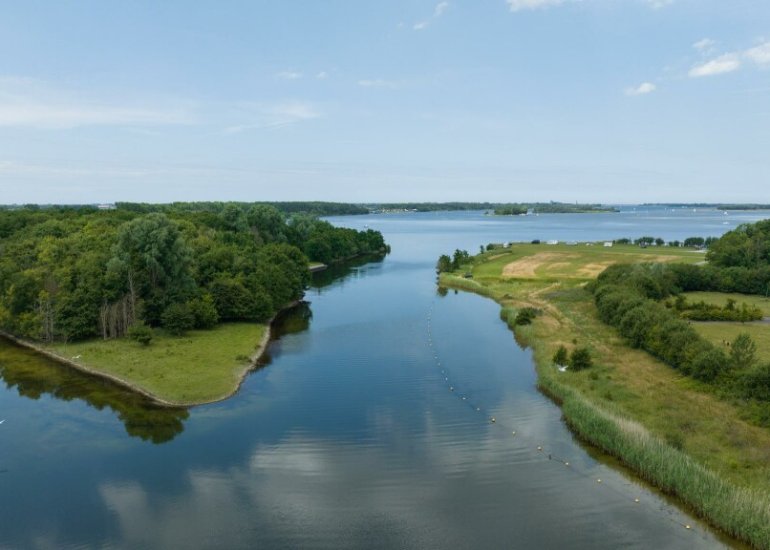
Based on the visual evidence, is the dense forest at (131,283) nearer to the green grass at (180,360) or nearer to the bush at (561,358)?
the green grass at (180,360)

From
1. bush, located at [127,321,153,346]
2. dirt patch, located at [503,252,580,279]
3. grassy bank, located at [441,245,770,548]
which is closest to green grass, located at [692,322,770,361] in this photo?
grassy bank, located at [441,245,770,548]

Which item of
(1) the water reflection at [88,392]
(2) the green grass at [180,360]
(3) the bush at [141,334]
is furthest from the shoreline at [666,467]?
(3) the bush at [141,334]

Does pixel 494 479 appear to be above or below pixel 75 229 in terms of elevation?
below

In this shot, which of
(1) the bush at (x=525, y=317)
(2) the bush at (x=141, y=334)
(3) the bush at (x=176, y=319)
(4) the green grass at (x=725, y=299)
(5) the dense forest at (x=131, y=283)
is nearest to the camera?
(2) the bush at (x=141, y=334)

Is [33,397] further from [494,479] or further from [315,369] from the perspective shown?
[494,479]

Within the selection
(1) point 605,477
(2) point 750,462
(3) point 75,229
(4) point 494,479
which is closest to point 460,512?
(4) point 494,479

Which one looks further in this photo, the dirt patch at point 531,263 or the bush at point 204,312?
the dirt patch at point 531,263

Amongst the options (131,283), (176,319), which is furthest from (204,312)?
(131,283)

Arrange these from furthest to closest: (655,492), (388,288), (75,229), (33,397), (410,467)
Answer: (388,288)
(75,229)
(33,397)
(410,467)
(655,492)
